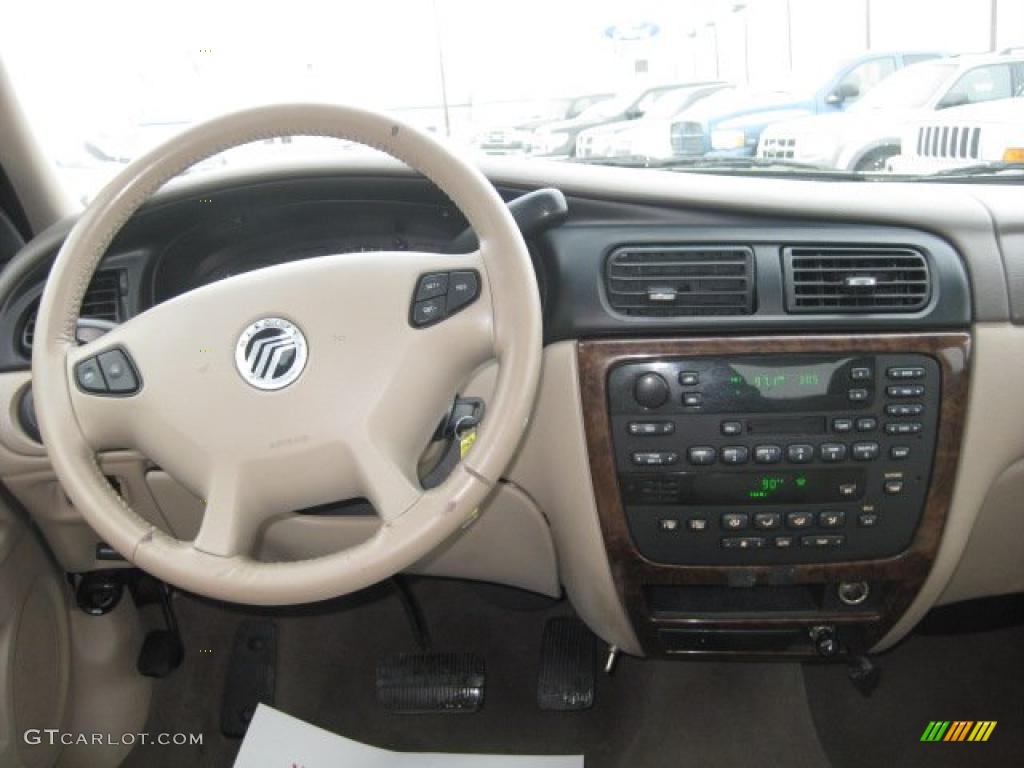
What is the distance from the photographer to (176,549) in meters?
1.07

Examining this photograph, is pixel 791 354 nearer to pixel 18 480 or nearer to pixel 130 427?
pixel 130 427

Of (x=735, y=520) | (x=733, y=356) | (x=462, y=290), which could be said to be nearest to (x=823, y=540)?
(x=735, y=520)

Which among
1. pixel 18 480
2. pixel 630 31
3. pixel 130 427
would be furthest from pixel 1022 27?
pixel 18 480

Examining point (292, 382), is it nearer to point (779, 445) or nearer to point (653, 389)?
point (653, 389)

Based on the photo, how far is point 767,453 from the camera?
1.39 m

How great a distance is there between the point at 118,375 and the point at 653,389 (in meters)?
0.77

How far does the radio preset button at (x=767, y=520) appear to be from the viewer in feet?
4.70

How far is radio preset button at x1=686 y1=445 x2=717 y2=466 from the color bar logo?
86cm

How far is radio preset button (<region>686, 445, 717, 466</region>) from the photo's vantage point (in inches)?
54.7

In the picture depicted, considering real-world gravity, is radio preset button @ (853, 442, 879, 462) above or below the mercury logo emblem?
below

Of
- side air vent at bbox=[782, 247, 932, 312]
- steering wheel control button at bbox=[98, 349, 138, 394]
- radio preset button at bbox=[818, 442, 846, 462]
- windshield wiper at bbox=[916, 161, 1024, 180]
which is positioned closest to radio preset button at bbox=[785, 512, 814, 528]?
radio preset button at bbox=[818, 442, 846, 462]

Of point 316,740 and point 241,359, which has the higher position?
point 241,359

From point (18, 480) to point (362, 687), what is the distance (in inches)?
33.0

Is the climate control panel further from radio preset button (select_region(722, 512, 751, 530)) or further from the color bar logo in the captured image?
the color bar logo
